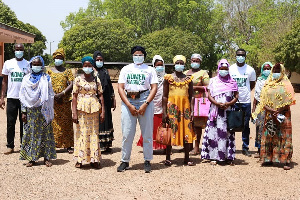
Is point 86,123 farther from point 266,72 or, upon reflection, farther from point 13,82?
point 266,72

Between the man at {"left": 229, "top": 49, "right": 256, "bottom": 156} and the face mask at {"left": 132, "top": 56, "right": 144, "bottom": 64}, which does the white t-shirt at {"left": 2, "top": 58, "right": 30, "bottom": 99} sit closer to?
the face mask at {"left": 132, "top": 56, "right": 144, "bottom": 64}

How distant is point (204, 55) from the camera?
5166cm

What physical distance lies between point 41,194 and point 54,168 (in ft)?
4.64

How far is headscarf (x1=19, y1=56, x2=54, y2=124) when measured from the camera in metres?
6.62

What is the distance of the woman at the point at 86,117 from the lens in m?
6.47

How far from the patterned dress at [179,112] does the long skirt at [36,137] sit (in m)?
2.08

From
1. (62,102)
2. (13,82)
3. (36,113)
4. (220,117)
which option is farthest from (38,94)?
(220,117)

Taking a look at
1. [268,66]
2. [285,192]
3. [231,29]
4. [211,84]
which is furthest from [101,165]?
[231,29]

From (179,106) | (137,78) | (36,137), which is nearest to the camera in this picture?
(137,78)

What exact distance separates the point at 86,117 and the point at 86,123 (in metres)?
0.10

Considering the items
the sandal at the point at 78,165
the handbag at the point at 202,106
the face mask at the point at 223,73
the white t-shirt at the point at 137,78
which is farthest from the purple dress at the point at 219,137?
the sandal at the point at 78,165

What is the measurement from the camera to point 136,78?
245 inches

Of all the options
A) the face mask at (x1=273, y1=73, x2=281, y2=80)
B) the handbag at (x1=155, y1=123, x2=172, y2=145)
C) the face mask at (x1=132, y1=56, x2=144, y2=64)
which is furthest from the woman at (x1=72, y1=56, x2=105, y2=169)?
the face mask at (x1=273, y1=73, x2=281, y2=80)

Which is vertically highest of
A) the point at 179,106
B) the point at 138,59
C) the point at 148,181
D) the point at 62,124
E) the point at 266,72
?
the point at 138,59
